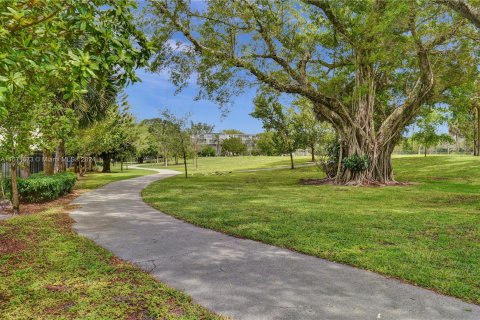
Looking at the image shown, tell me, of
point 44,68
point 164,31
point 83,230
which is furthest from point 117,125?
point 44,68

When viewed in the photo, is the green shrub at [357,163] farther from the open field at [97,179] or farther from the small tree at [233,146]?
the small tree at [233,146]

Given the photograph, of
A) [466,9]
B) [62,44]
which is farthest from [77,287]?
[466,9]

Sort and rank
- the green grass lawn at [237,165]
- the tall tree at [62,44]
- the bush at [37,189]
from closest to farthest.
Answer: the tall tree at [62,44], the bush at [37,189], the green grass lawn at [237,165]

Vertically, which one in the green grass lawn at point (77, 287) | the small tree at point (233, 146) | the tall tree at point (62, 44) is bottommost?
the green grass lawn at point (77, 287)

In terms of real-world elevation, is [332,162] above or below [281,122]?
below

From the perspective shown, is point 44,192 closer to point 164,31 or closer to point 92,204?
point 92,204

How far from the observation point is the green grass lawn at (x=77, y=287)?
343cm

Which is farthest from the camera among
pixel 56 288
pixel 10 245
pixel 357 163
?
pixel 357 163

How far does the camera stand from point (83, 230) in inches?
291

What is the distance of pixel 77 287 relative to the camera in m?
4.07

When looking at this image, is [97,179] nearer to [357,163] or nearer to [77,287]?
[357,163]

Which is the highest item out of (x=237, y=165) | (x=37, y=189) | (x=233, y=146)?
(x=233, y=146)

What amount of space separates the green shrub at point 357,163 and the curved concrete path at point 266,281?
1158cm

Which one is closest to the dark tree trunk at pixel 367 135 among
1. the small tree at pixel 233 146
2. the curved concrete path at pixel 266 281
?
the curved concrete path at pixel 266 281
